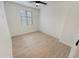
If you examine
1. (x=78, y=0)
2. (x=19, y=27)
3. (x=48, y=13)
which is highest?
(x=78, y=0)

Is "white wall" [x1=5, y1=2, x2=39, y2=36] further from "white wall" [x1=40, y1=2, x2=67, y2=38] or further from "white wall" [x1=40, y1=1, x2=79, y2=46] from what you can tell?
"white wall" [x1=40, y1=1, x2=79, y2=46]

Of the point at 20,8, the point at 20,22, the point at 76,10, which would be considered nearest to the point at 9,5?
the point at 20,8

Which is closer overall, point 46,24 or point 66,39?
point 66,39

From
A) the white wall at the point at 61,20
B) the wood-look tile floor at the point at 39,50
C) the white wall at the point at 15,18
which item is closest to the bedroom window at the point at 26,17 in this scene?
the white wall at the point at 15,18

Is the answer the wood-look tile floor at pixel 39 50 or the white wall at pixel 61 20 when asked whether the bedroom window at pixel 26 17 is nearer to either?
the white wall at pixel 61 20

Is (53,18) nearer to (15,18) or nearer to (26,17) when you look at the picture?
(26,17)

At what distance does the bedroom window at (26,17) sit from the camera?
4.40 m

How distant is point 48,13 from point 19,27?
2.20m

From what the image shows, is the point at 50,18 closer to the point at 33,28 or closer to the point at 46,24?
the point at 46,24

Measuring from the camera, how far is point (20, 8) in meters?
4.06

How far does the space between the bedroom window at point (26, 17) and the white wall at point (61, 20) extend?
2.95 ft

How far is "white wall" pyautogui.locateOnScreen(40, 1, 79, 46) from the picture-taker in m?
2.89

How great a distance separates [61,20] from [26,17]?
2365mm

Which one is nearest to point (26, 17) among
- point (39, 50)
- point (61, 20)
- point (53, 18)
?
point (53, 18)
